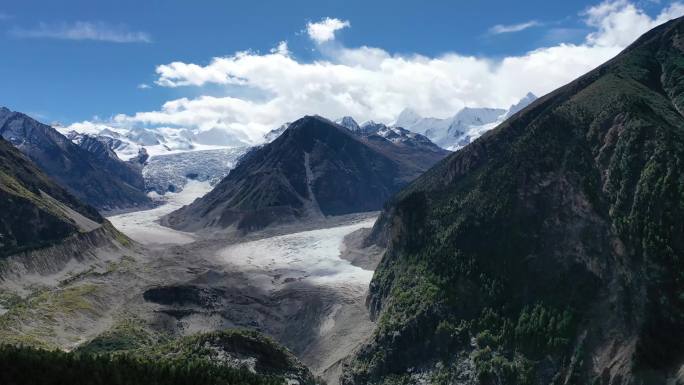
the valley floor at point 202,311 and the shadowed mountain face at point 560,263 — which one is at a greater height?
the shadowed mountain face at point 560,263

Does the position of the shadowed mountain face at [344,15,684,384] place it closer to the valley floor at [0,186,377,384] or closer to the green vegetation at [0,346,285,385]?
the valley floor at [0,186,377,384]

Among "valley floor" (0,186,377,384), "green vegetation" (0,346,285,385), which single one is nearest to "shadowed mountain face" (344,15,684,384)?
"valley floor" (0,186,377,384)

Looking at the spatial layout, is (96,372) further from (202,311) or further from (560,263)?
(202,311)

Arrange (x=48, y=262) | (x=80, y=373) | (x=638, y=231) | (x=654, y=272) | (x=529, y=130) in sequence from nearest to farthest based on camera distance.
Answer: (x=80, y=373), (x=654, y=272), (x=638, y=231), (x=529, y=130), (x=48, y=262)

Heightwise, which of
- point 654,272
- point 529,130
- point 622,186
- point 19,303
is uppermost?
point 529,130

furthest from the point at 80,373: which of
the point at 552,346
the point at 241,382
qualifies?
the point at 552,346

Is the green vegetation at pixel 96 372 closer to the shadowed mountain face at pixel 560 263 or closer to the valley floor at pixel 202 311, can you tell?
the shadowed mountain face at pixel 560 263

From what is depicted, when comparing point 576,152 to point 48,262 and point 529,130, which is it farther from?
point 48,262

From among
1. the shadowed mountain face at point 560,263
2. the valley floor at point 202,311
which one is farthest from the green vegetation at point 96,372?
the valley floor at point 202,311
